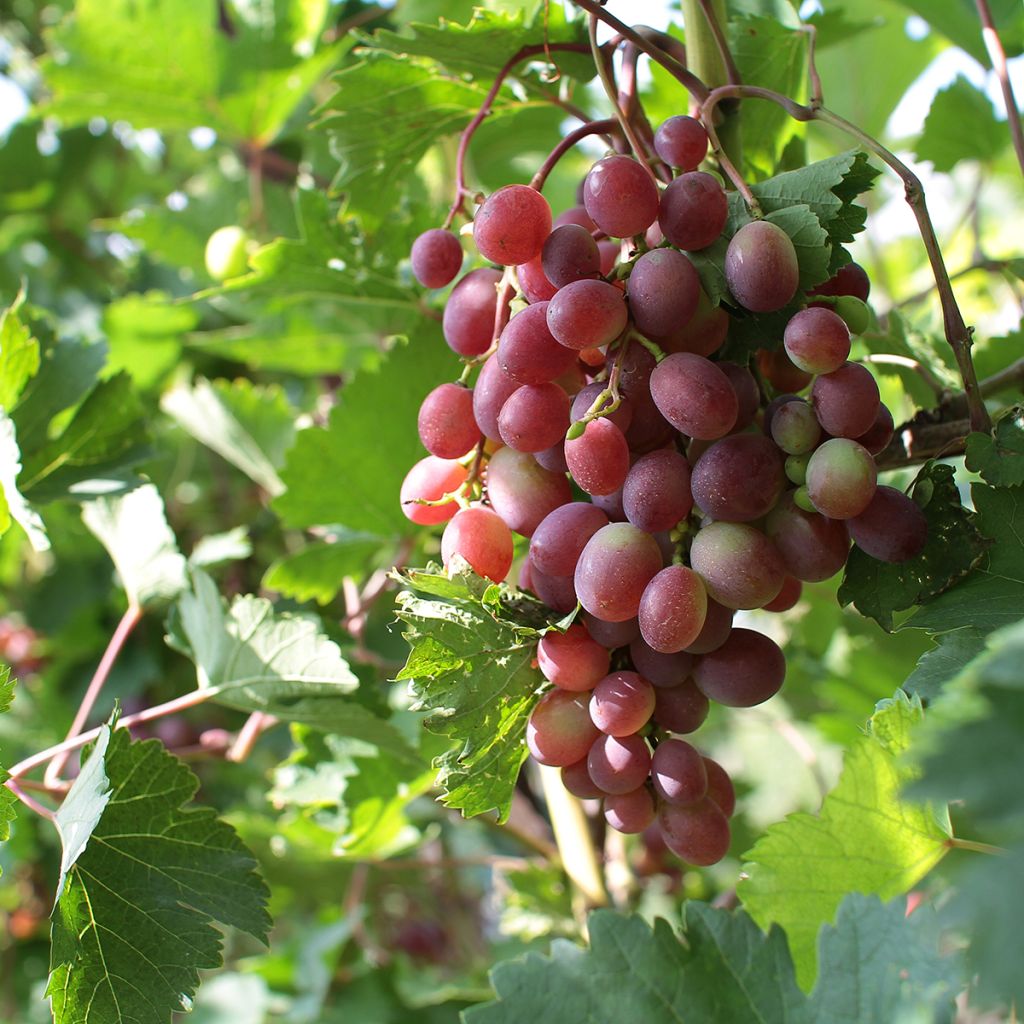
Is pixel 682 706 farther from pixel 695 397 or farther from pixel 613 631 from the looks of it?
pixel 695 397

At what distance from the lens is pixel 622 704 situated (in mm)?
456

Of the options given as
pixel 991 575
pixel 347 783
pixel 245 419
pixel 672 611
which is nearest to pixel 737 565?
pixel 672 611

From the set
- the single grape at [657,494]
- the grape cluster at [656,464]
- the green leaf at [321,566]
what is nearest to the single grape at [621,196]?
the grape cluster at [656,464]

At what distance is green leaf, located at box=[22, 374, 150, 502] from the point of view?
0.78 metres

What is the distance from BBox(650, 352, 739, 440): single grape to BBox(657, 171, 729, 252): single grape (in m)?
0.06

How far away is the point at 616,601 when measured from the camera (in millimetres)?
431

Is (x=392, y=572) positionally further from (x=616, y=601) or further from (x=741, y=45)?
(x=741, y=45)

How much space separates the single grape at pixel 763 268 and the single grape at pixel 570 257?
0.06 meters

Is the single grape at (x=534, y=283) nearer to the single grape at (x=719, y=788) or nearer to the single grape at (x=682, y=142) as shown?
the single grape at (x=682, y=142)

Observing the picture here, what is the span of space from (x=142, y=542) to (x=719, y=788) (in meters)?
0.56

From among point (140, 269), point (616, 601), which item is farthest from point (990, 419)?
point (140, 269)

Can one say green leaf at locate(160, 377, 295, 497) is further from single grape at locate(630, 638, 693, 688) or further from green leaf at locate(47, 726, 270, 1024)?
single grape at locate(630, 638, 693, 688)

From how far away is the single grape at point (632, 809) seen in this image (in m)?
0.49

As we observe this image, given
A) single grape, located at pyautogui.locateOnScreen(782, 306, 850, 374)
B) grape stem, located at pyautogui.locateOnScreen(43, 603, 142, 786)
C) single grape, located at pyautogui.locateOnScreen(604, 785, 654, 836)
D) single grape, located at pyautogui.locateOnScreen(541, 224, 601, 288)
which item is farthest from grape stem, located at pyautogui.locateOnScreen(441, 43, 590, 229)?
grape stem, located at pyautogui.locateOnScreen(43, 603, 142, 786)
